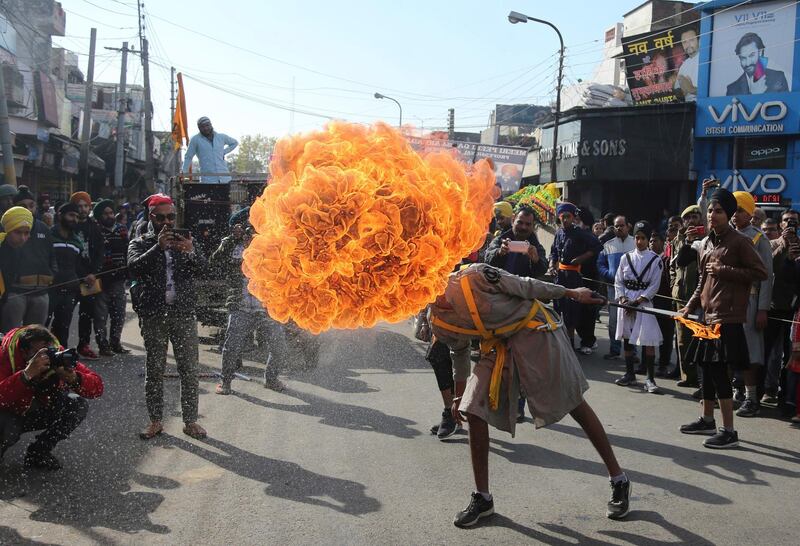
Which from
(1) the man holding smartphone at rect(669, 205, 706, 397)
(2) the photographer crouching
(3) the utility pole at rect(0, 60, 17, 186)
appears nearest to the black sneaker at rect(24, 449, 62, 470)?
(2) the photographer crouching

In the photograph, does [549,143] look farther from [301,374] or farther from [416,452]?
[416,452]

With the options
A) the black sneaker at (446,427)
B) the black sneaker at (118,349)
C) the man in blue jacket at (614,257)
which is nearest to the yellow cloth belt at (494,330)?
the black sneaker at (446,427)

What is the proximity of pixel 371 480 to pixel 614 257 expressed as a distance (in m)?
6.89

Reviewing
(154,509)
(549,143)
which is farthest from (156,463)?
(549,143)

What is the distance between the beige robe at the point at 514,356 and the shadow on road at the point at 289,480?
3.24 ft

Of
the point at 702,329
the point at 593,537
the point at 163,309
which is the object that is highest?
the point at 702,329

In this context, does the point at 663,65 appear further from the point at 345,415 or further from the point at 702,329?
the point at 345,415

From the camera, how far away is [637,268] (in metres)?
9.05

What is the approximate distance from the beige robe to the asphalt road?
0.69 metres

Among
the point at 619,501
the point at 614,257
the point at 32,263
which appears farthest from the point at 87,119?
the point at 619,501

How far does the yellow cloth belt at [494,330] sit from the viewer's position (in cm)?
449

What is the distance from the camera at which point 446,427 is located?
630cm

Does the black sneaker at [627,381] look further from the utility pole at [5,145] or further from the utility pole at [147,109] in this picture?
the utility pole at [147,109]

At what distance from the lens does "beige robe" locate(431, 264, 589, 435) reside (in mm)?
4516
